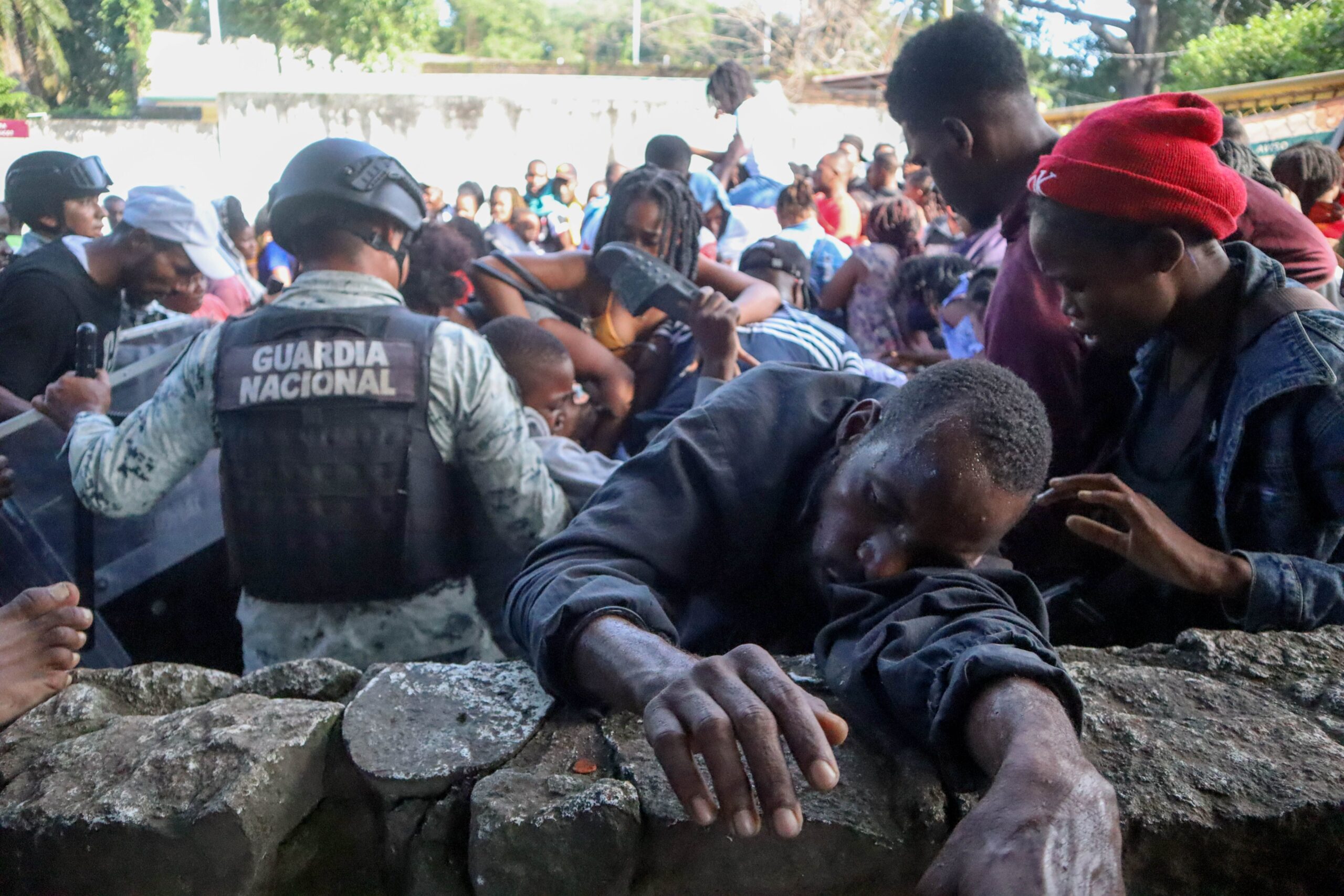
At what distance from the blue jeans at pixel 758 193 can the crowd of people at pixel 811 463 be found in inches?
141

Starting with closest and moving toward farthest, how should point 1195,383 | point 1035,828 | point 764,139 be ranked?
1. point 1035,828
2. point 1195,383
3. point 764,139

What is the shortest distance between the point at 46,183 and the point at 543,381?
8.58ft

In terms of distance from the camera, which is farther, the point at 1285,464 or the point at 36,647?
the point at 1285,464

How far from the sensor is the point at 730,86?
7.78 metres

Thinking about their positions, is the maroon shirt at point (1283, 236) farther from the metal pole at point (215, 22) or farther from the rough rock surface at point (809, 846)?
the metal pole at point (215, 22)

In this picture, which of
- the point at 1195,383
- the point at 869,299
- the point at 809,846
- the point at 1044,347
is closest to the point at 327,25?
the point at 869,299

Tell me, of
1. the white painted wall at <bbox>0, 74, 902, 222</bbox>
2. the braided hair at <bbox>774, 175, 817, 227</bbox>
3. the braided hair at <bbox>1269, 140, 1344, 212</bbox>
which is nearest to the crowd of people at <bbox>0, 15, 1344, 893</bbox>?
the braided hair at <bbox>1269, 140, 1344, 212</bbox>

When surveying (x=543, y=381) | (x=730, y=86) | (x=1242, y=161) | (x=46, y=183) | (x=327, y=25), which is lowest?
(x=543, y=381)

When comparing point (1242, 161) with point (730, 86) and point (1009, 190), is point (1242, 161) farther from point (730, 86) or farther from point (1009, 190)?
point (730, 86)

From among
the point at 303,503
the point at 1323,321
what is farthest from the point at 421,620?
the point at 1323,321

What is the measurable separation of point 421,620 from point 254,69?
89.3 feet

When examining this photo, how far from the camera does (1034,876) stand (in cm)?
93

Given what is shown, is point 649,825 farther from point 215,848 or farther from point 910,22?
point 910,22

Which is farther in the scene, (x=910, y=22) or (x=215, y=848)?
(x=910, y=22)
